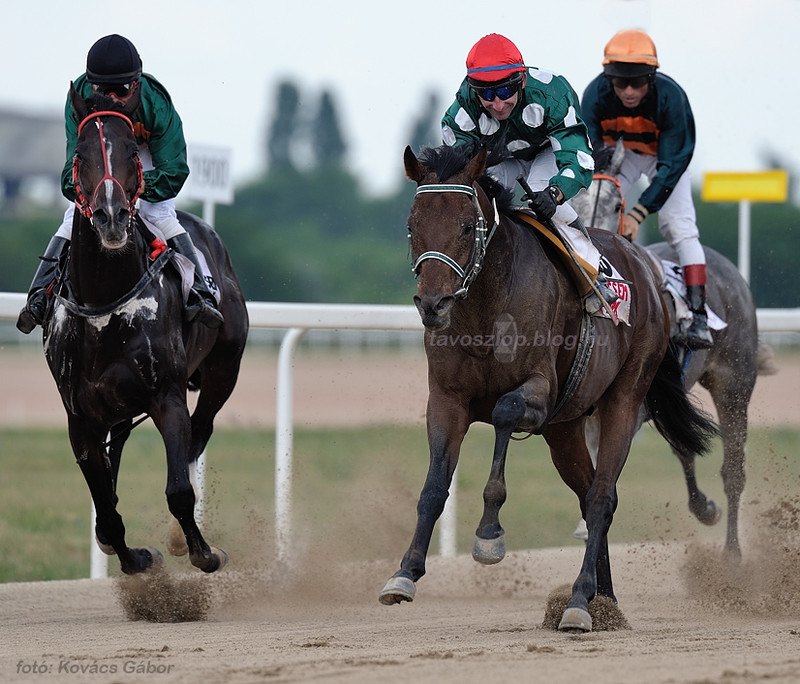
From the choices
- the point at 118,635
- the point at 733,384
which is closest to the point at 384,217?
the point at 733,384

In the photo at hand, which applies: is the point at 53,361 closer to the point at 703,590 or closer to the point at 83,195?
the point at 83,195

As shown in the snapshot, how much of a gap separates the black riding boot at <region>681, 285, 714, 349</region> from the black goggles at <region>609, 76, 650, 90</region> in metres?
1.07

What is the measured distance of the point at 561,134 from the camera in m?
5.18

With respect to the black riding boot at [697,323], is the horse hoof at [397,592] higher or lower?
lower

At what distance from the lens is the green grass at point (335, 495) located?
6.87 meters

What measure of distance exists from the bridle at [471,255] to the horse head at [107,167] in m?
1.13

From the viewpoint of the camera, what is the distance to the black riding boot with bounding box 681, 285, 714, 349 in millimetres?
6480

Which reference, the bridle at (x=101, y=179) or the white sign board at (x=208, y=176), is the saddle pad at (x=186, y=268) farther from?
the white sign board at (x=208, y=176)

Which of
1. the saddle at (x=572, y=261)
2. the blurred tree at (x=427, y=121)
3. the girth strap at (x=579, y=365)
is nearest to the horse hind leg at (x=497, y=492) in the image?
the girth strap at (x=579, y=365)

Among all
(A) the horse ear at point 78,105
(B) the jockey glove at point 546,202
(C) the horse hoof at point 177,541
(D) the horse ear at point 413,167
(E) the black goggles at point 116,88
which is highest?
(E) the black goggles at point 116,88

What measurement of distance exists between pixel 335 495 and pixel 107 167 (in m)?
4.22

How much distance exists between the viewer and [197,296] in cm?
550

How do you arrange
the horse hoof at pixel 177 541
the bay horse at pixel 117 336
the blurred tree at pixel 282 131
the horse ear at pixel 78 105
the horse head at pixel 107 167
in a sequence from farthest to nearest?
the blurred tree at pixel 282 131
the horse hoof at pixel 177 541
the horse ear at pixel 78 105
the bay horse at pixel 117 336
the horse head at pixel 107 167

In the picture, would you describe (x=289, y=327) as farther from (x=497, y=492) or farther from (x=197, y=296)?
(x=497, y=492)
